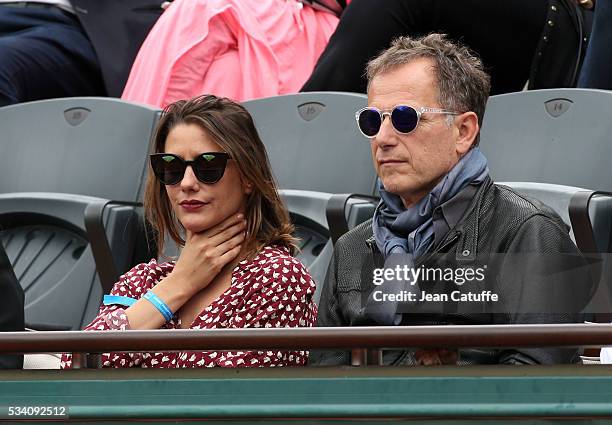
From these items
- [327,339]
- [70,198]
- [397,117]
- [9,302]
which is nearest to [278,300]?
[397,117]

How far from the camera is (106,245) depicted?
3834mm

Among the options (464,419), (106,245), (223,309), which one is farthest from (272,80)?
(464,419)

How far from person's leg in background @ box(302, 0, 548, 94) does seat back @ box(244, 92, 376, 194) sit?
0.28 metres

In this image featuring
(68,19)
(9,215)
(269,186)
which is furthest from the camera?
(68,19)

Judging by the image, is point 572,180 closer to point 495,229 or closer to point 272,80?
point 495,229

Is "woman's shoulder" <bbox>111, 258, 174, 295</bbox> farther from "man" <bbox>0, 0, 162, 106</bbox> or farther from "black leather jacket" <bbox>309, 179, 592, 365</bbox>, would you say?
"man" <bbox>0, 0, 162, 106</bbox>

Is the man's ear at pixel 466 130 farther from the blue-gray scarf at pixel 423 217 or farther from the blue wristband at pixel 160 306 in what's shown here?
the blue wristband at pixel 160 306

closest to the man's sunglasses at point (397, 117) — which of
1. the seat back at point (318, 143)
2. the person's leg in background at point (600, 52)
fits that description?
the seat back at point (318, 143)

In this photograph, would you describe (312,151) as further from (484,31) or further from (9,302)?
(9,302)

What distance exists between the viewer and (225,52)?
15.3 ft

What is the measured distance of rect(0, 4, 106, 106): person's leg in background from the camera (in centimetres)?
494

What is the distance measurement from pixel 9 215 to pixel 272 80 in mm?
1026

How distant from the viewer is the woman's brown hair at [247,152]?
9.97 feet

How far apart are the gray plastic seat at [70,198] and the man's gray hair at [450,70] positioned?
4.16ft
